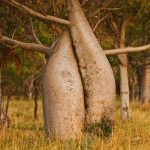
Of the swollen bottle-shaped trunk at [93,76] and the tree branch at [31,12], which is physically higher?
the tree branch at [31,12]

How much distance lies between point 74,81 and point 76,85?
7 cm

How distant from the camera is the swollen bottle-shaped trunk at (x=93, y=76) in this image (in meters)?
9.09

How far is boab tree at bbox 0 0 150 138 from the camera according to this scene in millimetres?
8797

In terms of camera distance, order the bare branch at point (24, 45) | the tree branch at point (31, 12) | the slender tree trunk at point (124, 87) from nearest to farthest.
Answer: the tree branch at point (31, 12) < the bare branch at point (24, 45) < the slender tree trunk at point (124, 87)

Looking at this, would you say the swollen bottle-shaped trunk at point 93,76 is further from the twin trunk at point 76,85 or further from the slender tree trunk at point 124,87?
the slender tree trunk at point 124,87

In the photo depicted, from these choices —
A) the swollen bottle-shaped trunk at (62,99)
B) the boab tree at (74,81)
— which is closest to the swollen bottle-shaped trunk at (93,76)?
the boab tree at (74,81)

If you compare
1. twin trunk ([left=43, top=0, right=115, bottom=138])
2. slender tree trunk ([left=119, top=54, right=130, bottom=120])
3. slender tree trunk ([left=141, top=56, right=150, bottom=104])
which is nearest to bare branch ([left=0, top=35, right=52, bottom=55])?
twin trunk ([left=43, top=0, right=115, bottom=138])

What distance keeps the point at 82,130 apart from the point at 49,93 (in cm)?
81

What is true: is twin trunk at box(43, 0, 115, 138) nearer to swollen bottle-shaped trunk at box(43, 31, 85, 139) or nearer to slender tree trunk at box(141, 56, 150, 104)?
swollen bottle-shaped trunk at box(43, 31, 85, 139)

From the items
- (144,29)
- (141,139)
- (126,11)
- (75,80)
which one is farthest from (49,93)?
(144,29)

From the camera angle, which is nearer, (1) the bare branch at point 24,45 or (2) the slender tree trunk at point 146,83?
(1) the bare branch at point 24,45

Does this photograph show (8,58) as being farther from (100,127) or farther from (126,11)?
(100,127)

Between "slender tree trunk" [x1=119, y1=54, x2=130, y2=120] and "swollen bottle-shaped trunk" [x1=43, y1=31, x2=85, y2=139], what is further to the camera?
"slender tree trunk" [x1=119, y1=54, x2=130, y2=120]

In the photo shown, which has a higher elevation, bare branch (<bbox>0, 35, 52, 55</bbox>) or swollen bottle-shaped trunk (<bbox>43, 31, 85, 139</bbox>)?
bare branch (<bbox>0, 35, 52, 55</bbox>)
